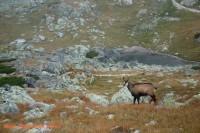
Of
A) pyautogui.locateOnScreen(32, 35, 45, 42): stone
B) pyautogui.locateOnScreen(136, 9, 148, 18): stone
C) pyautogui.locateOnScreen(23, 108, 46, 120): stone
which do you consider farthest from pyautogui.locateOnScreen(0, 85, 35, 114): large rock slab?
pyautogui.locateOnScreen(136, 9, 148, 18): stone

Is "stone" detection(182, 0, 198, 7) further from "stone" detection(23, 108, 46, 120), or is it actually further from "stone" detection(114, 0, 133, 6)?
"stone" detection(23, 108, 46, 120)

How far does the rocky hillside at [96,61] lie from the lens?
17.5m

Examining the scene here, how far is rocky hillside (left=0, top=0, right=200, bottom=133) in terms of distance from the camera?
17.5 metres

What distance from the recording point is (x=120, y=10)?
133250 mm

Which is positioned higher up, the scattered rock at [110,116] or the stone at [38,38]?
the scattered rock at [110,116]

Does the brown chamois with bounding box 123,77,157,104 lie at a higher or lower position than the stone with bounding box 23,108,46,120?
lower

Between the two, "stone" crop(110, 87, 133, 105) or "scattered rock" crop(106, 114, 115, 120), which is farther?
"stone" crop(110, 87, 133, 105)

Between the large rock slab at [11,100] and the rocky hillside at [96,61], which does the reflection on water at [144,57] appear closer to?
the rocky hillside at [96,61]

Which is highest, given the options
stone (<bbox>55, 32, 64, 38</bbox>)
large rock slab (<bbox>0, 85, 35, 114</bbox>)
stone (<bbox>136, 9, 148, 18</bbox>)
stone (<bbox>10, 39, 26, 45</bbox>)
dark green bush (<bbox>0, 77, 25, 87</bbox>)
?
large rock slab (<bbox>0, 85, 35, 114</bbox>)

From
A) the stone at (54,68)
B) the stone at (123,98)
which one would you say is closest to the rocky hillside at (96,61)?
the stone at (54,68)

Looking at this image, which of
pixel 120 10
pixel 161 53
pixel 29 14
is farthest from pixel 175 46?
pixel 29 14

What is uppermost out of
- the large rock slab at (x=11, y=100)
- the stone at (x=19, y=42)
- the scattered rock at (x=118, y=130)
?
the scattered rock at (x=118, y=130)

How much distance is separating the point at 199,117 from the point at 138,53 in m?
85.6

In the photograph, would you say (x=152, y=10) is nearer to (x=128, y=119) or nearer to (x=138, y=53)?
(x=138, y=53)
